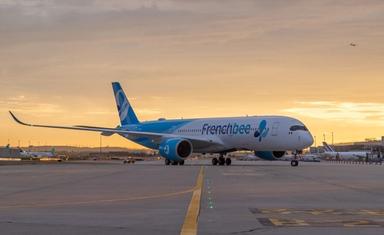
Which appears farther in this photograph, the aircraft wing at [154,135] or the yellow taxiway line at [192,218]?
the aircraft wing at [154,135]

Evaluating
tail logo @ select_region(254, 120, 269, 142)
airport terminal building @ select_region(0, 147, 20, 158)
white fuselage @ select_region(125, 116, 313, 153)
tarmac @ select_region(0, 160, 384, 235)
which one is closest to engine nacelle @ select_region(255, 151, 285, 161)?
white fuselage @ select_region(125, 116, 313, 153)

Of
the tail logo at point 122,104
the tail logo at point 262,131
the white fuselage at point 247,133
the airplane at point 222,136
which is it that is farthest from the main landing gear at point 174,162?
the tail logo at point 122,104

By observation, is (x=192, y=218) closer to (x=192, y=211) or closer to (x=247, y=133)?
(x=192, y=211)

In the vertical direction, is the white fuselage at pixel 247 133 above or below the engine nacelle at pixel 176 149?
above

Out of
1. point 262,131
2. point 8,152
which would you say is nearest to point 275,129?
point 262,131

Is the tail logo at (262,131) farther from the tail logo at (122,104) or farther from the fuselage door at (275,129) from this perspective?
the tail logo at (122,104)

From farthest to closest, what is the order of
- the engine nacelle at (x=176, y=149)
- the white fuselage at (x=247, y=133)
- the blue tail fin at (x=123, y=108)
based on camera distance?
the blue tail fin at (x=123, y=108)
the engine nacelle at (x=176, y=149)
the white fuselage at (x=247, y=133)

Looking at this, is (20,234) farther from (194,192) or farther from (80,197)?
(194,192)

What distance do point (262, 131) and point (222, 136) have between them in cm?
480

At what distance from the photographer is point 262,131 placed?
1938 inches

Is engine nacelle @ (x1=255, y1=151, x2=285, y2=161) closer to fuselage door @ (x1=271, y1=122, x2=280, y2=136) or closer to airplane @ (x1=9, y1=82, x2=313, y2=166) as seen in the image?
airplane @ (x1=9, y1=82, x2=313, y2=166)

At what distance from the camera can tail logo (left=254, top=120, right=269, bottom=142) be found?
49.0 metres

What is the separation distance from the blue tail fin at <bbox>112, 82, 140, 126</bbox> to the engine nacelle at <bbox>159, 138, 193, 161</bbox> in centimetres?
1322

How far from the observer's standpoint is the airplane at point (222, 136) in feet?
158
